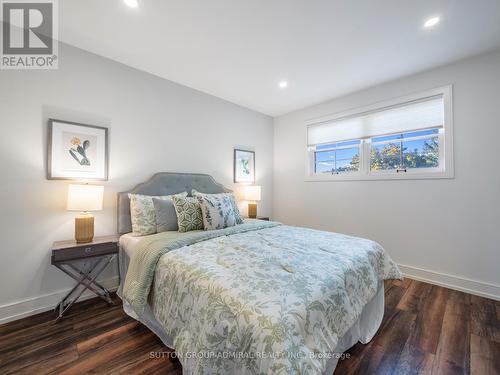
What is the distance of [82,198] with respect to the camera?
202 centimetres

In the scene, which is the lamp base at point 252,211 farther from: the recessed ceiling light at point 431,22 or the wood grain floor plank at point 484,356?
the recessed ceiling light at point 431,22

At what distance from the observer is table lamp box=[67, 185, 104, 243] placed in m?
2.00

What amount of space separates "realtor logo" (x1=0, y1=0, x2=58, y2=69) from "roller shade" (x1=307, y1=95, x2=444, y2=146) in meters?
3.51

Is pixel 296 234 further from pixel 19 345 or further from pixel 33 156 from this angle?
pixel 33 156

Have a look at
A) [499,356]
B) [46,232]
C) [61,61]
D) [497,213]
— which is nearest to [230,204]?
[46,232]

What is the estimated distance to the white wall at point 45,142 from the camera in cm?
195

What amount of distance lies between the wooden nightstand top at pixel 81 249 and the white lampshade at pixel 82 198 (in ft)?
1.08

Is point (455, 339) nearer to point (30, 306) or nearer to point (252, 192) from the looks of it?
point (252, 192)

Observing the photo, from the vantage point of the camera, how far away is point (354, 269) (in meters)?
1.46

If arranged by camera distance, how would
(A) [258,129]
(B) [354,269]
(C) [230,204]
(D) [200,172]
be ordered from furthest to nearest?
(A) [258,129]
(D) [200,172]
(C) [230,204]
(B) [354,269]

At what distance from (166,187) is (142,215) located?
57 cm

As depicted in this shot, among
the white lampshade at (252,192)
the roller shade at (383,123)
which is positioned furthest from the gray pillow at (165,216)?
the roller shade at (383,123)

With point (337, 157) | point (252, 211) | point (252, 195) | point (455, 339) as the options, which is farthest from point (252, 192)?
point (455, 339)

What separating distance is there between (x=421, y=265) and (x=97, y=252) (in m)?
3.73
